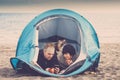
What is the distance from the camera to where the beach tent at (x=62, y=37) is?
32.3 ft

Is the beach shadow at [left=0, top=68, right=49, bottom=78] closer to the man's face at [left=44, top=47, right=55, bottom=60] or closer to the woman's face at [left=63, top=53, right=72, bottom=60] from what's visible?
the man's face at [left=44, top=47, right=55, bottom=60]

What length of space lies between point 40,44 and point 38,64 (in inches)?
54.2

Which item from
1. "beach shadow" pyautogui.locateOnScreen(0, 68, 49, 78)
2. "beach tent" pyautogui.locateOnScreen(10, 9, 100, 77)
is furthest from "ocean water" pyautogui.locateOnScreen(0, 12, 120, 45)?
"beach shadow" pyautogui.locateOnScreen(0, 68, 49, 78)

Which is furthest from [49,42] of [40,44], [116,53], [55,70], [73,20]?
[116,53]

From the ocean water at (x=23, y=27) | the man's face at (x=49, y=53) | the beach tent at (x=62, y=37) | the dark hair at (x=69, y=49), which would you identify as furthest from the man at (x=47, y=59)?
the ocean water at (x=23, y=27)

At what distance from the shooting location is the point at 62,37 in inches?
479

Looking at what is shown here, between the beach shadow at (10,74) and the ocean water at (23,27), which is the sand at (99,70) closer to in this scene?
the beach shadow at (10,74)

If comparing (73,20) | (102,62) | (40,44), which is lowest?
(102,62)

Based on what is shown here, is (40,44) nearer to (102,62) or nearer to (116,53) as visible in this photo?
(102,62)

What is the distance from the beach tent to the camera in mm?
9844

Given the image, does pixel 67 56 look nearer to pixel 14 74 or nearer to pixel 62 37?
pixel 14 74

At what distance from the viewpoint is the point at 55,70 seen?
9.80 meters

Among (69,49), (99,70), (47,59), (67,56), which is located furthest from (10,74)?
(99,70)

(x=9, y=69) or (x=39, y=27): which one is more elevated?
(x=39, y=27)
